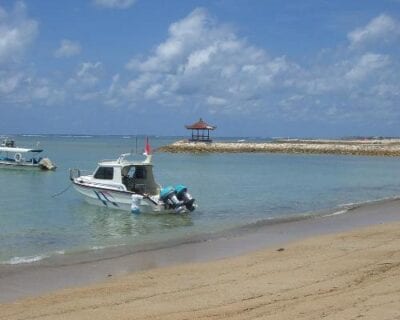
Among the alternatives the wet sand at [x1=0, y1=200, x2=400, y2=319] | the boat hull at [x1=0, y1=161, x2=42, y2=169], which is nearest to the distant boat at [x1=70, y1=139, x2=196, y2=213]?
the wet sand at [x1=0, y1=200, x2=400, y2=319]

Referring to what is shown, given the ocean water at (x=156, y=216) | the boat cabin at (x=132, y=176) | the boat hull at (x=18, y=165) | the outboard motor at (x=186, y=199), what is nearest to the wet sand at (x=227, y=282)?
the ocean water at (x=156, y=216)

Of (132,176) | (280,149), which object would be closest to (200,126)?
(280,149)

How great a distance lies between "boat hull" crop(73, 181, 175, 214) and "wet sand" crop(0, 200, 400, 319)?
6.20m

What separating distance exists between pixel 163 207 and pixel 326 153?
7628cm

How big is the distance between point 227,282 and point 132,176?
15097 mm

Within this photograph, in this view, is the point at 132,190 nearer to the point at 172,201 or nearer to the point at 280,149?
the point at 172,201

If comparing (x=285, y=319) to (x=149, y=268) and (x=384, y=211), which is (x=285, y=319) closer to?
(x=149, y=268)

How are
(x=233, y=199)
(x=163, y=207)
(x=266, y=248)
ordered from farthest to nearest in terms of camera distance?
(x=233, y=199) → (x=163, y=207) → (x=266, y=248)

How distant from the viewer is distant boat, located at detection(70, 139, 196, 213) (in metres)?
23.0

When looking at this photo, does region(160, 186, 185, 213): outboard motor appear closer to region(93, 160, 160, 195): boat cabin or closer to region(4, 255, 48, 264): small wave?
region(93, 160, 160, 195): boat cabin

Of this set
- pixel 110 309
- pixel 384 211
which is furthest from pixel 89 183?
pixel 110 309

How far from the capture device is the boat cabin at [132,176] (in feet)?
81.5

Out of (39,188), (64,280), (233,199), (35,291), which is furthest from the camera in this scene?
(39,188)

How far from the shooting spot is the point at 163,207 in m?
23.0
